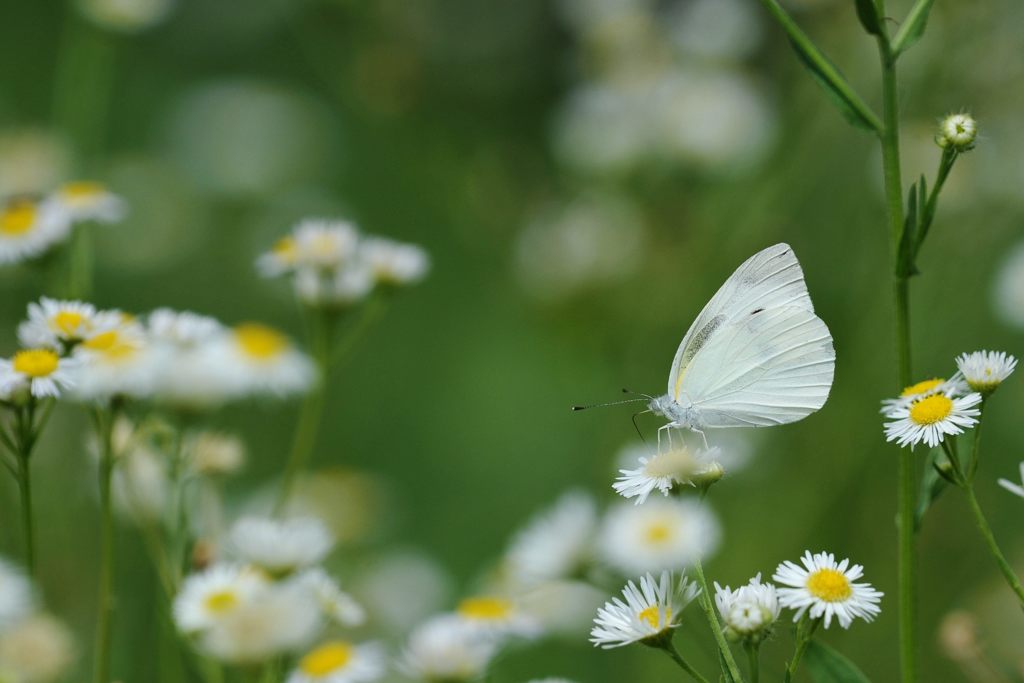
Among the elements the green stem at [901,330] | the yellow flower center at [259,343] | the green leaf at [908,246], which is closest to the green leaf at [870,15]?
the green stem at [901,330]

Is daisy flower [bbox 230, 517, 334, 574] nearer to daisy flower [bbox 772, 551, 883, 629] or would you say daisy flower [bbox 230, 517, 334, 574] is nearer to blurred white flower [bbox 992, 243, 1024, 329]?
daisy flower [bbox 772, 551, 883, 629]

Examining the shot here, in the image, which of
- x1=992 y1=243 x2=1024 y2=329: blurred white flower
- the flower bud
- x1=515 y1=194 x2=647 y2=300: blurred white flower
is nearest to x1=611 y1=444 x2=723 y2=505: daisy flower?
the flower bud

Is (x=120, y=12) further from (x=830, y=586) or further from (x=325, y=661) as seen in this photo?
(x=830, y=586)

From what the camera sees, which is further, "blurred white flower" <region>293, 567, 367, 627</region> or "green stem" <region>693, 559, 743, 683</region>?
"blurred white flower" <region>293, 567, 367, 627</region>


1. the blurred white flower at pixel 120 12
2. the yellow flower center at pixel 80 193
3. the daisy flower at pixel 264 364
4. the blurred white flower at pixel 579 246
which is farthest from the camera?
the blurred white flower at pixel 579 246

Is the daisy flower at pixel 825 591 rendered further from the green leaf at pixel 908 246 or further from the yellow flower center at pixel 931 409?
the green leaf at pixel 908 246
